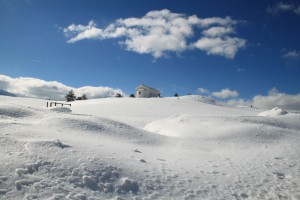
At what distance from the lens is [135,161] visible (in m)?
10.0

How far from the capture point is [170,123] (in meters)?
21.0

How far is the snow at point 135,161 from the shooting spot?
7.40 m

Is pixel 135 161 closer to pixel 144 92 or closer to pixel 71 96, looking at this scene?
pixel 144 92

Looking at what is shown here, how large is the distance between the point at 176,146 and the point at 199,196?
6.24 m

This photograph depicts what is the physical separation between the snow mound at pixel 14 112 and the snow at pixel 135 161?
0.10ft

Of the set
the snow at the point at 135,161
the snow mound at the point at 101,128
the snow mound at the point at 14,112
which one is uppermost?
the snow mound at the point at 14,112

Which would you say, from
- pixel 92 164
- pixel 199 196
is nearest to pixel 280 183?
pixel 199 196

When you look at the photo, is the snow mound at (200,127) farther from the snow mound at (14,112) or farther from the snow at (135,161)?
the snow mound at (14,112)

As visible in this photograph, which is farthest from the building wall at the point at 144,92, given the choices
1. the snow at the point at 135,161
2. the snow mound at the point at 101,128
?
the snow mound at the point at 101,128

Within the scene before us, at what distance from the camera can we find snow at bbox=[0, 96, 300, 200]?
24.3ft

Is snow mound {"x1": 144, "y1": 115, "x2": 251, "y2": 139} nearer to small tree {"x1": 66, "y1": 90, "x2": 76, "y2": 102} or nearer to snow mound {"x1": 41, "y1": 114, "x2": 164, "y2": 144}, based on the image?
snow mound {"x1": 41, "y1": 114, "x2": 164, "y2": 144}

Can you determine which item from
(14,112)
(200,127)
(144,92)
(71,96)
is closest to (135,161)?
(14,112)

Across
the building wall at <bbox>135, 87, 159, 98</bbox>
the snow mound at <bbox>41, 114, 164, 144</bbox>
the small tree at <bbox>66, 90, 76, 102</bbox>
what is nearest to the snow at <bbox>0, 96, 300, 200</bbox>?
the snow mound at <bbox>41, 114, 164, 144</bbox>

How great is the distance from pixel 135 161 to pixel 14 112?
25.3 feet
